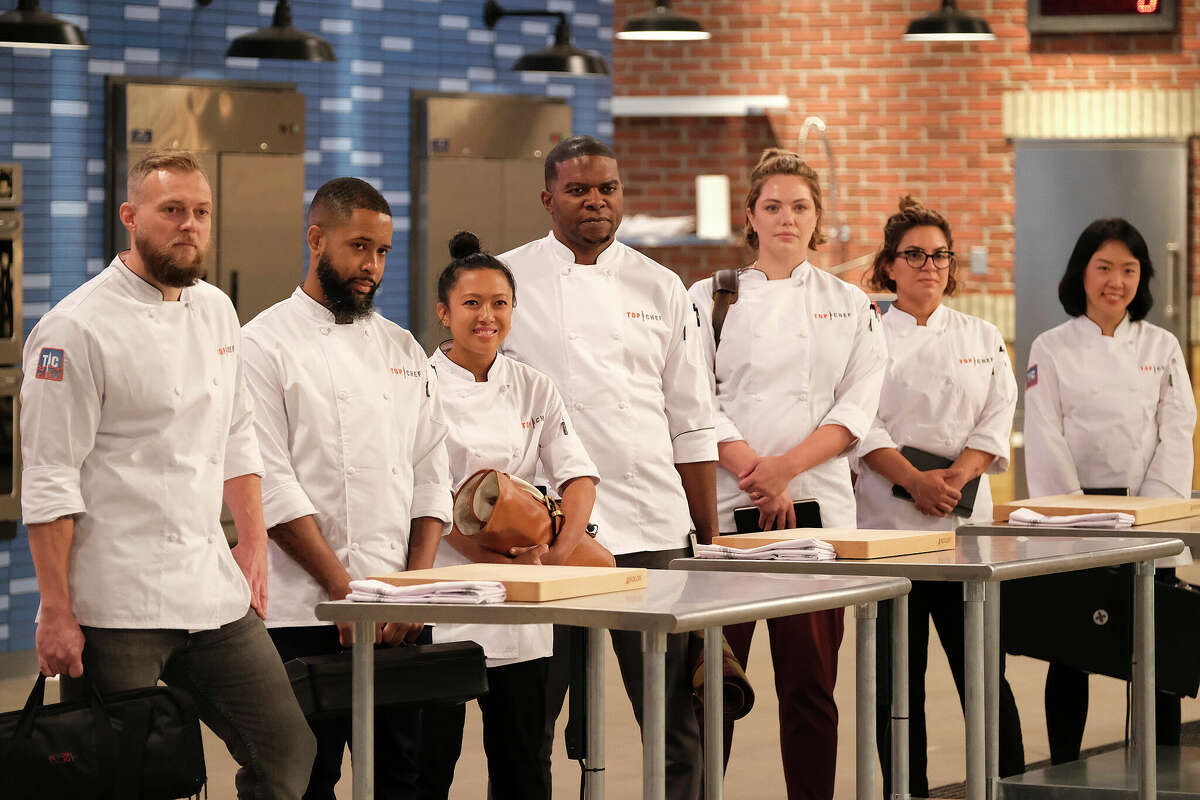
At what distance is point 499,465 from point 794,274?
1056 millimetres

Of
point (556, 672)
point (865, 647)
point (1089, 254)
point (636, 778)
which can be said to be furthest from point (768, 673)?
point (865, 647)

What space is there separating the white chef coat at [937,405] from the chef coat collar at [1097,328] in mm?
325

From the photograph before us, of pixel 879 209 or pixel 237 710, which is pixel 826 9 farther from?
pixel 237 710

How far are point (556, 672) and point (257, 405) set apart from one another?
0.84 metres

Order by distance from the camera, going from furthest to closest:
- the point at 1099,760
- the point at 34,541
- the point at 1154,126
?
1. the point at 1154,126
2. the point at 1099,760
3. the point at 34,541

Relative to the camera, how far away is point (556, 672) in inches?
140

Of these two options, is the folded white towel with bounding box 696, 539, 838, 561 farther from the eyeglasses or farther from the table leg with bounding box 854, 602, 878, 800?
Answer: the eyeglasses

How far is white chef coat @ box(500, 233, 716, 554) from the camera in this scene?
367cm

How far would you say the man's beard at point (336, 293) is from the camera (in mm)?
3217

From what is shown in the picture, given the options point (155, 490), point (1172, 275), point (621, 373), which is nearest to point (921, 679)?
point (621, 373)

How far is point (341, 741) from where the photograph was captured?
10.8 ft

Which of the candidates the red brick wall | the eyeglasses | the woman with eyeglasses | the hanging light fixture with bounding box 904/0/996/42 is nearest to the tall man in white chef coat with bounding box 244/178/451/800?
the woman with eyeglasses

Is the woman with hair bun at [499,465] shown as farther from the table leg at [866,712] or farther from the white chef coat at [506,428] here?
the table leg at [866,712]

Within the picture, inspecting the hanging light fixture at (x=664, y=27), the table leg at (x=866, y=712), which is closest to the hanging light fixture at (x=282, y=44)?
the hanging light fixture at (x=664, y=27)
